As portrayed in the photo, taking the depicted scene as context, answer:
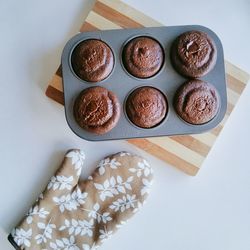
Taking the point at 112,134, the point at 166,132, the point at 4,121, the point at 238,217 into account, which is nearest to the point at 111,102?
the point at 112,134

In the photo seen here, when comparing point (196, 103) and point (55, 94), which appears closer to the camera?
point (196, 103)

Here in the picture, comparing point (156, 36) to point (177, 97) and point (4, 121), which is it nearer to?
point (177, 97)

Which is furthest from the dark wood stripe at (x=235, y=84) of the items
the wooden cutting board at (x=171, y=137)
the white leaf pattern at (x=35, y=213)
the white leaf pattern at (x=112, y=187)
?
the white leaf pattern at (x=35, y=213)

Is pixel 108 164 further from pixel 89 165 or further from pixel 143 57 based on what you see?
pixel 143 57

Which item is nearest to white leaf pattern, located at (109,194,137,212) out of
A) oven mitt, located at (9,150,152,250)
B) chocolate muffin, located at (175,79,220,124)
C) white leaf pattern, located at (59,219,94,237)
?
oven mitt, located at (9,150,152,250)

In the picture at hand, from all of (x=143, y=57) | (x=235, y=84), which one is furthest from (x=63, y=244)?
(x=235, y=84)

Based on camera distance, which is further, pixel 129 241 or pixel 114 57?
pixel 129 241

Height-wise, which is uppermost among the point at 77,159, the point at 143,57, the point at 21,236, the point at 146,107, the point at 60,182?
the point at 143,57
